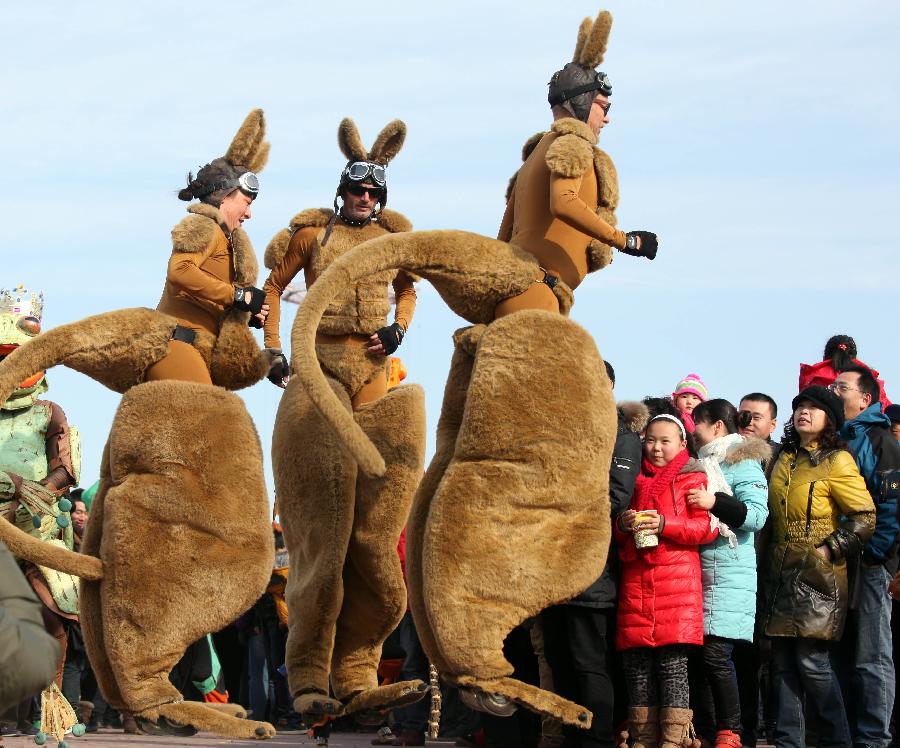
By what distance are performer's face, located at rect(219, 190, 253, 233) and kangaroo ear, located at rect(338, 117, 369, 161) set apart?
502 mm

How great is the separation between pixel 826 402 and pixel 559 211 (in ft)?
7.15

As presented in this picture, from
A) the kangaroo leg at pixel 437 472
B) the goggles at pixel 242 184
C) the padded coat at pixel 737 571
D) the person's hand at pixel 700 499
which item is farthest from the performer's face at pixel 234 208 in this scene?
the padded coat at pixel 737 571

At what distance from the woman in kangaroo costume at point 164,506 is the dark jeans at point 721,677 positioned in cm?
208

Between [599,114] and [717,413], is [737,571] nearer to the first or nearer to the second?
[717,413]

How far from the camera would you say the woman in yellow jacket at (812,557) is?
7.45 meters

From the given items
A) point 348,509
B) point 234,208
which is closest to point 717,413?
point 348,509

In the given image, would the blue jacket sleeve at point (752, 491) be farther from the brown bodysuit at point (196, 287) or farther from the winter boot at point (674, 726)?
the brown bodysuit at point (196, 287)


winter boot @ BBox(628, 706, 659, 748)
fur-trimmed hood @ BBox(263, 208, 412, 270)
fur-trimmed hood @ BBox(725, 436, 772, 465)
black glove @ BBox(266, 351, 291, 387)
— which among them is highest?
fur-trimmed hood @ BBox(263, 208, 412, 270)

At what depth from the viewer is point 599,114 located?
22.2 ft

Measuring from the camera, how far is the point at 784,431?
26.5 feet

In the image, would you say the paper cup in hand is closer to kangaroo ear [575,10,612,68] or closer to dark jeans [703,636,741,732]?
dark jeans [703,636,741,732]

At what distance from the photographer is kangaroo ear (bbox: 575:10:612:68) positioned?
6.70m

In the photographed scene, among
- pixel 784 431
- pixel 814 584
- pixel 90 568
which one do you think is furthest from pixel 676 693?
pixel 90 568

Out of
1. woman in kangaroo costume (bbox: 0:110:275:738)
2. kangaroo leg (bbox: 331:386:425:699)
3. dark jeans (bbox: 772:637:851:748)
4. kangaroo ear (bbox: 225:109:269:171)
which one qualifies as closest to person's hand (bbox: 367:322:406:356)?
kangaroo leg (bbox: 331:386:425:699)
